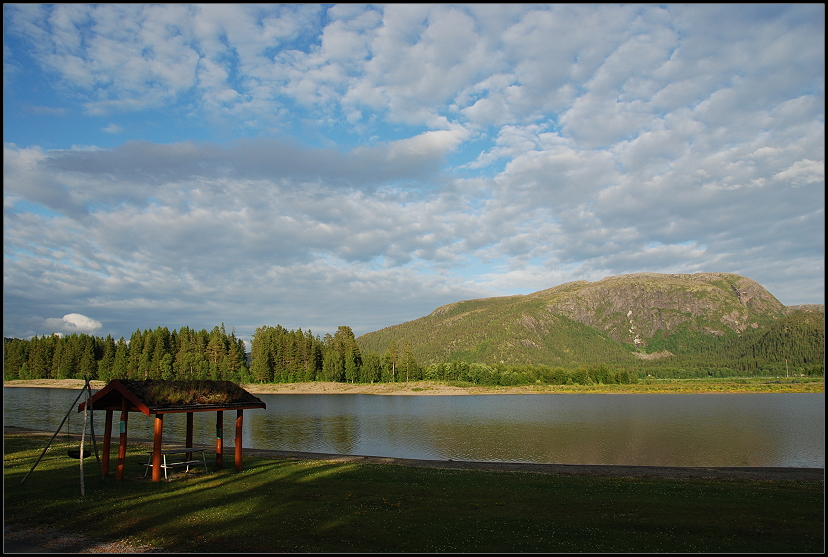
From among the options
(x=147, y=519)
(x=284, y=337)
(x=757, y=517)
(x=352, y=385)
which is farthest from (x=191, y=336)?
(x=757, y=517)

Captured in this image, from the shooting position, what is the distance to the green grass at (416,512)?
13391 mm

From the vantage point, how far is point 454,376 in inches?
6348

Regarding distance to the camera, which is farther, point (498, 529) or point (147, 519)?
point (147, 519)

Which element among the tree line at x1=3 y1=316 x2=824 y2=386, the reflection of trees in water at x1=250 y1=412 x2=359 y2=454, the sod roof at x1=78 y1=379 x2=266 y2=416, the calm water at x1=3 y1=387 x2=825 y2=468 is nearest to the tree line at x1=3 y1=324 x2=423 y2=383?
the tree line at x1=3 y1=316 x2=824 y2=386

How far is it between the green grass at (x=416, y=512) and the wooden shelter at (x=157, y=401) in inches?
52.8

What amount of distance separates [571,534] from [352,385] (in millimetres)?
134785

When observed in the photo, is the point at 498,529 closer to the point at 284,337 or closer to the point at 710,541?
the point at 710,541

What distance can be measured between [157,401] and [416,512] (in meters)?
13.8

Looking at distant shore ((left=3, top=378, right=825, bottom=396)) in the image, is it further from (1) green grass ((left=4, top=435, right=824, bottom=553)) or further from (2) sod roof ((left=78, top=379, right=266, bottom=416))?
(1) green grass ((left=4, top=435, right=824, bottom=553))

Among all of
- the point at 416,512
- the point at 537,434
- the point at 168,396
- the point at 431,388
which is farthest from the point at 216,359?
the point at 416,512

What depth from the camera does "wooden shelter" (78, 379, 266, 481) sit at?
21562 millimetres

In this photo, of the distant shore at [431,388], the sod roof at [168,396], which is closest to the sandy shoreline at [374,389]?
the distant shore at [431,388]

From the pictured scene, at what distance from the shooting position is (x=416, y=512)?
16.5 meters

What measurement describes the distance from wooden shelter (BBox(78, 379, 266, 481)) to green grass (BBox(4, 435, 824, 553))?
4.40ft
